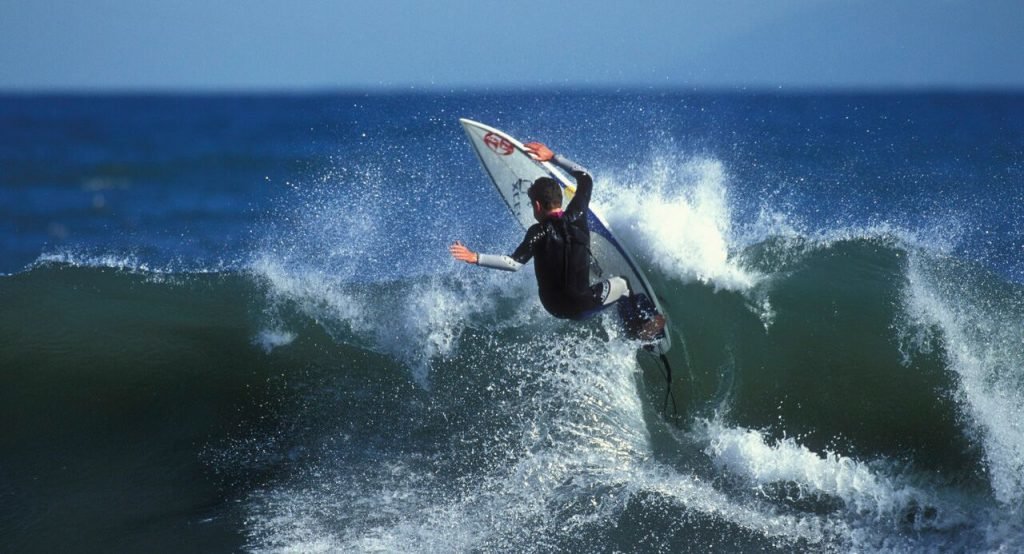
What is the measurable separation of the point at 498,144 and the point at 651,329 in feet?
6.23

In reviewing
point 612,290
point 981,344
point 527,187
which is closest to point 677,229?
point 527,187

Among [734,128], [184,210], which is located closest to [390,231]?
[184,210]

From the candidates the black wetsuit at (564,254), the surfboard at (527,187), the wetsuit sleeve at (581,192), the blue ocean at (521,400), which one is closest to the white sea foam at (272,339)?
the blue ocean at (521,400)

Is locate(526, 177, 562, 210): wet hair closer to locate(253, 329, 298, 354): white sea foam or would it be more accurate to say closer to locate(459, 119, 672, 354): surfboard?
locate(459, 119, 672, 354): surfboard

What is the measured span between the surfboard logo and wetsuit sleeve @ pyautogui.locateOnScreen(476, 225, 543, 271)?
1.79 meters

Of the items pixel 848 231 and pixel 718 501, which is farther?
pixel 848 231

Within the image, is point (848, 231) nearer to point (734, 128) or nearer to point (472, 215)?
point (472, 215)

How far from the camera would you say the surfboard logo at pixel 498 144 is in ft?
23.9

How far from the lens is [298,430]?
6555 millimetres

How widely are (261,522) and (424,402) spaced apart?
1.67 meters

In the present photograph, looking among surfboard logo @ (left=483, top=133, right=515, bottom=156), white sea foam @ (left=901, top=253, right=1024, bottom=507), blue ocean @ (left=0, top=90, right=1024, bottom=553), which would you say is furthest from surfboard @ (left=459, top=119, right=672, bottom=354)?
white sea foam @ (left=901, top=253, right=1024, bottom=507)

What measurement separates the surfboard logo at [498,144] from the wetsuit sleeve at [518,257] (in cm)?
179

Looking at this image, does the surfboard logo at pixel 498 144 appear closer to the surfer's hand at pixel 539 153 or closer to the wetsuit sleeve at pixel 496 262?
the surfer's hand at pixel 539 153

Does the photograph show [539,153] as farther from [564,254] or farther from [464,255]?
[464,255]
